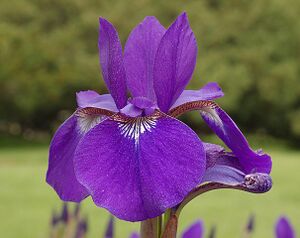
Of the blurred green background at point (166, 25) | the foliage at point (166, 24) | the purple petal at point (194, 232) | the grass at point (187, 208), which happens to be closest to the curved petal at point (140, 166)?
the purple petal at point (194, 232)

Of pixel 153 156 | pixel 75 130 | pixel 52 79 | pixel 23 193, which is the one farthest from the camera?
pixel 52 79

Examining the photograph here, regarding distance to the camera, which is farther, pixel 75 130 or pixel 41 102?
pixel 41 102

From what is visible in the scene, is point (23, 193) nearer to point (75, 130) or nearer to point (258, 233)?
point (258, 233)

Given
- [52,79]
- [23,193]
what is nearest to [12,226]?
[23,193]

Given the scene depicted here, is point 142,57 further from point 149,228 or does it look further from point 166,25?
point 166,25

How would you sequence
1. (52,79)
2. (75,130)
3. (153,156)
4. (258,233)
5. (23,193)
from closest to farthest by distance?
(153,156) < (75,130) < (258,233) < (23,193) < (52,79)

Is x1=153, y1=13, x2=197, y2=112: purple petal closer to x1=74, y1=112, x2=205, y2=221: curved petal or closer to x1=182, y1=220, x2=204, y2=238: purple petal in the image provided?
x1=74, y1=112, x2=205, y2=221: curved petal

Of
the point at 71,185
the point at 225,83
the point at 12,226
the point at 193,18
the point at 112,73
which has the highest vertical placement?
the point at 112,73

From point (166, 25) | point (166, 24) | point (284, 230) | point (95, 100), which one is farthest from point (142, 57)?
point (166, 24)
